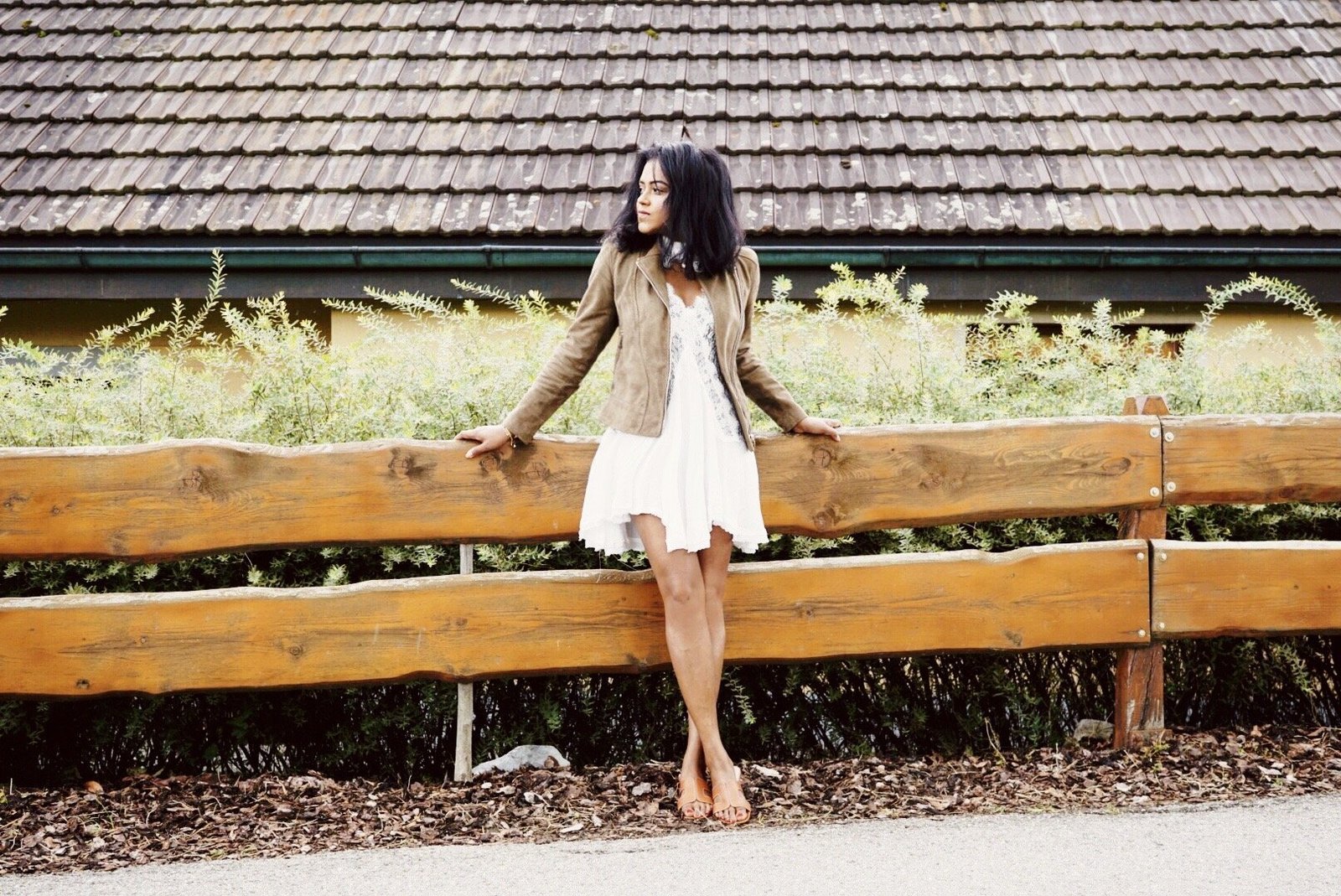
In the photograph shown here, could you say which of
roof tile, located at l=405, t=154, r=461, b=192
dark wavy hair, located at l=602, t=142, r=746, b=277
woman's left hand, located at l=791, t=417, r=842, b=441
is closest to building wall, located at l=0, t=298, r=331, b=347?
roof tile, located at l=405, t=154, r=461, b=192

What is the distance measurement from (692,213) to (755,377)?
547 mm

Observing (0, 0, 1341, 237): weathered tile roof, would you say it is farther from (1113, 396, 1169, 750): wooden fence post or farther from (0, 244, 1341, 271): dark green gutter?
(1113, 396, 1169, 750): wooden fence post

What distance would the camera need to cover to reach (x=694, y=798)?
3.33m

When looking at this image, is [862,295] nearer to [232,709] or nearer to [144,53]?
[232,709]

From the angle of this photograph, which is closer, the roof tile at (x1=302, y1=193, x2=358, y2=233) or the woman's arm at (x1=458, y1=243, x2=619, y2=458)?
the woman's arm at (x1=458, y1=243, x2=619, y2=458)

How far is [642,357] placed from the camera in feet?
10.6

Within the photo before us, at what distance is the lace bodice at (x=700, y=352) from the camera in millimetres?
3270

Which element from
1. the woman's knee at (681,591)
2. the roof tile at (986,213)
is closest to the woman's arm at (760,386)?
the woman's knee at (681,591)

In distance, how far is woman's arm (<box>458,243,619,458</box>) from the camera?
129 inches

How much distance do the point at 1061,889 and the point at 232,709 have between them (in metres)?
2.66

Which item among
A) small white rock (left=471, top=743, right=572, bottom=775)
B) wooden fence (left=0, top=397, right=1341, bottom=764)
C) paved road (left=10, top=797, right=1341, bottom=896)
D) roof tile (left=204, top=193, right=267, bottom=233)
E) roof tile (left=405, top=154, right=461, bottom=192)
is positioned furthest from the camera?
roof tile (left=405, top=154, right=461, bottom=192)

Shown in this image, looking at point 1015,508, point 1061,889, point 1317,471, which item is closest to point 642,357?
point 1015,508

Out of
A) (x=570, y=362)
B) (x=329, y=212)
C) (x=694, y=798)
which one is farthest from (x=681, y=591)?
(x=329, y=212)

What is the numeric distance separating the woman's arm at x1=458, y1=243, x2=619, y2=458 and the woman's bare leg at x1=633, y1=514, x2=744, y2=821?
17.1 inches
